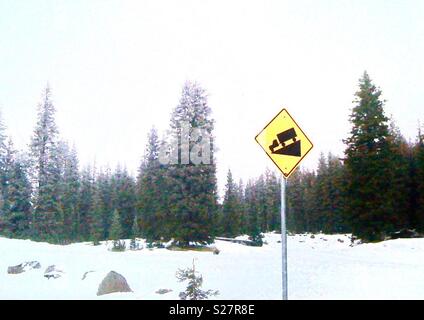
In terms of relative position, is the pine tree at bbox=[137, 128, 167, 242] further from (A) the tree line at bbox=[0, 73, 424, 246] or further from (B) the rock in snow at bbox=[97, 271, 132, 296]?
(B) the rock in snow at bbox=[97, 271, 132, 296]

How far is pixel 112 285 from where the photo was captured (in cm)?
1240

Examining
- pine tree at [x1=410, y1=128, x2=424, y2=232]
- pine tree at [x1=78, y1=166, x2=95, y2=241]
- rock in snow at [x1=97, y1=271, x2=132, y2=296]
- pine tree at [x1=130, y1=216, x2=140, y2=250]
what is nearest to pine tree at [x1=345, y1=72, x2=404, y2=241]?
pine tree at [x1=410, y1=128, x2=424, y2=232]

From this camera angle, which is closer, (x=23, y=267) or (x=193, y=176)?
(x=23, y=267)

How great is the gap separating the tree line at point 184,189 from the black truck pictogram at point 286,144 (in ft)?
74.2

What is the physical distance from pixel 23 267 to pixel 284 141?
45.1ft

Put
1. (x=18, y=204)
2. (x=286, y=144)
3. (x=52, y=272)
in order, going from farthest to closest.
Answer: (x=18, y=204) → (x=52, y=272) → (x=286, y=144)

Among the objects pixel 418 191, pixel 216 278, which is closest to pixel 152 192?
pixel 418 191

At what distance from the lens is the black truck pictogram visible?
23.2 feet

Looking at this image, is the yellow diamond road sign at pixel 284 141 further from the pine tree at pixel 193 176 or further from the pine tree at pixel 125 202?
the pine tree at pixel 125 202

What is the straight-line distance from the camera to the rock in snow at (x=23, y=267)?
15.7m

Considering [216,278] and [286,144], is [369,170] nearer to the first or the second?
[216,278]
